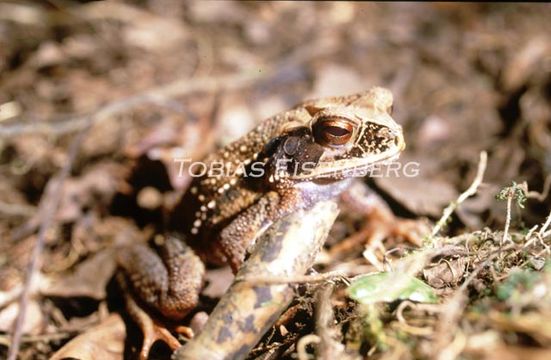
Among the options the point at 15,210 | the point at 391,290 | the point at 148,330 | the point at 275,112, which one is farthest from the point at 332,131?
the point at 15,210

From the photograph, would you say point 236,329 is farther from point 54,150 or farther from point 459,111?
point 459,111

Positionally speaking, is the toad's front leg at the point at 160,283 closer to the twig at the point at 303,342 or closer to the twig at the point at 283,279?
the twig at the point at 283,279

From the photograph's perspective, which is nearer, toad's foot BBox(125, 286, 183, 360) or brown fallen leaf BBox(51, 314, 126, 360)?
brown fallen leaf BBox(51, 314, 126, 360)

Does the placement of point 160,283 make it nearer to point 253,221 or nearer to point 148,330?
point 148,330

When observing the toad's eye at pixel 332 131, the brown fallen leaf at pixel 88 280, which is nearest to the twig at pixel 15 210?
the brown fallen leaf at pixel 88 280

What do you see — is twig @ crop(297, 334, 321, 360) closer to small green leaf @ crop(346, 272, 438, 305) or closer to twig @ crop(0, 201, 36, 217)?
small green leaf @ crop(346, 272, 438, 305)

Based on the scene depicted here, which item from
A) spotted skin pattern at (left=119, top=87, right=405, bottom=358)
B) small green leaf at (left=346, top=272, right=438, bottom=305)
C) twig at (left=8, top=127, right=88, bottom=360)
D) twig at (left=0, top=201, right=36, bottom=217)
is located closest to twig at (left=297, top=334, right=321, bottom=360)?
small green leaf at (left=346, top=272, right=438, bottom=305)
